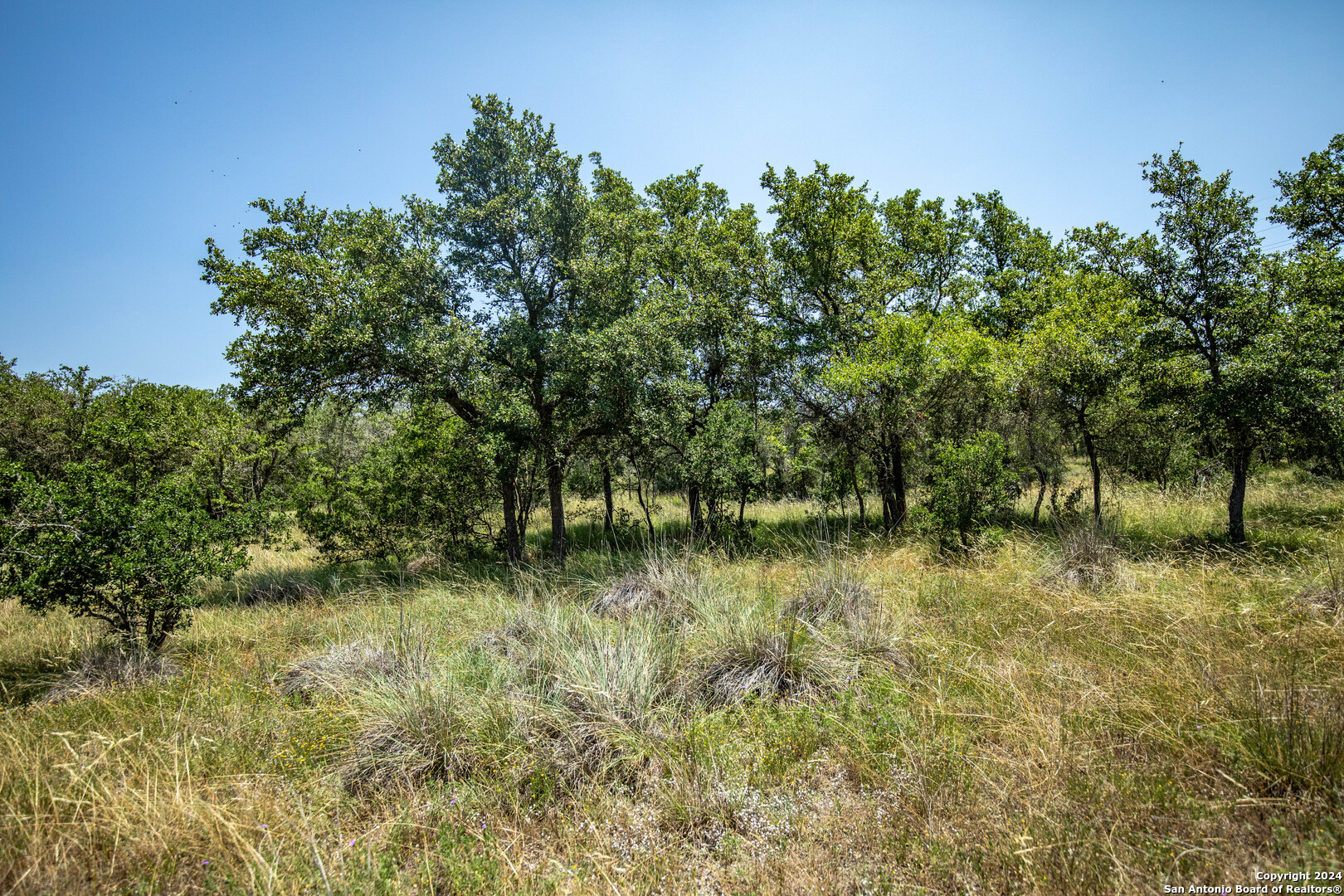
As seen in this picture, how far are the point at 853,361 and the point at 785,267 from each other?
154 inches

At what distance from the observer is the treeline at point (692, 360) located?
8.20 metres

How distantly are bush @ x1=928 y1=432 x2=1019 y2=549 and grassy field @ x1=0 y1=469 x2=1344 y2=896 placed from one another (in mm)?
2888

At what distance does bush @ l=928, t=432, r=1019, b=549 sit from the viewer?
9055 mm

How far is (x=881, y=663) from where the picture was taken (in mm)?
4410

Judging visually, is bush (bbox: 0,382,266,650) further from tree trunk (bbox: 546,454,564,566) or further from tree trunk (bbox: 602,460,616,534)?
tree trunk (bbox: 602,460,616,534)

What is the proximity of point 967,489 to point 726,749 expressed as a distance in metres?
7.64

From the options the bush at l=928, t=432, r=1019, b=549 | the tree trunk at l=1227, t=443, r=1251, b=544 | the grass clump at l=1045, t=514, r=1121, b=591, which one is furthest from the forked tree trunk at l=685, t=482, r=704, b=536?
the tree trunk at l=1227, t=443, r=1251, b=544

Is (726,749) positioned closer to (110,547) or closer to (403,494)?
(110,547)

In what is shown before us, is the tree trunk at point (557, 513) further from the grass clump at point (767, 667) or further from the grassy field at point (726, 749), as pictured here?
the grass clump at point (767, 667)

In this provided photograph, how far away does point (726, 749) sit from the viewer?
3.46 metres

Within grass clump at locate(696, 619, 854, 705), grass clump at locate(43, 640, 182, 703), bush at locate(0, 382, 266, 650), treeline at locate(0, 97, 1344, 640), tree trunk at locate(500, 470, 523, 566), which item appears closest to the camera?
grass clump at locate(696, 619, 854, 705)

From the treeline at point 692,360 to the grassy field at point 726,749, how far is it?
3062 mm

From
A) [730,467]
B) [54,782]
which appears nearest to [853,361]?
[730,467]

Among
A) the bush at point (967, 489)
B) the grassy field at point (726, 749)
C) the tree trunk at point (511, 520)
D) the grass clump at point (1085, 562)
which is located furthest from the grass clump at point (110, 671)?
the bush at point (967, 489)
